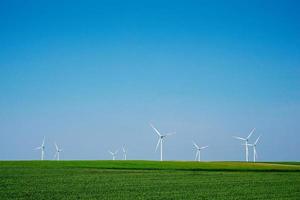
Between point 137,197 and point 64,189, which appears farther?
point 64,189

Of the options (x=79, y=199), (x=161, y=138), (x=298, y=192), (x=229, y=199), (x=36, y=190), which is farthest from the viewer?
(x=161, y=138)

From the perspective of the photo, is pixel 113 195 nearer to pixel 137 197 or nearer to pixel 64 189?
pixel 137 197

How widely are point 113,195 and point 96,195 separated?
99 centimetres

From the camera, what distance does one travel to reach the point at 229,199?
26266mm

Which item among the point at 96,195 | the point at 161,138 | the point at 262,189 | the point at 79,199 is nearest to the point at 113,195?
the point at 96,195

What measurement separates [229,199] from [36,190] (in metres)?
11.9

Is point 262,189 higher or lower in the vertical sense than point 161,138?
lower

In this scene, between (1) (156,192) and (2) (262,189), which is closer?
(1) (156,192)

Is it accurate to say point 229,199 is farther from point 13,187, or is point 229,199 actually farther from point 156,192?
point 13,187

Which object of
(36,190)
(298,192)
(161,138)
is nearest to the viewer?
(36,190)

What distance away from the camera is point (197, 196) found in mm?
27375

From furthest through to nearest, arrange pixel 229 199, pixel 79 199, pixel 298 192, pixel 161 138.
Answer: pixel 161 138 → pixel 298 192 → pixel 229 199 → pixel 79 199

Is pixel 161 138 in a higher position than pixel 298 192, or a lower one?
higher

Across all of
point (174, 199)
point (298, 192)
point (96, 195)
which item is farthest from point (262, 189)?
point (96, 195)
